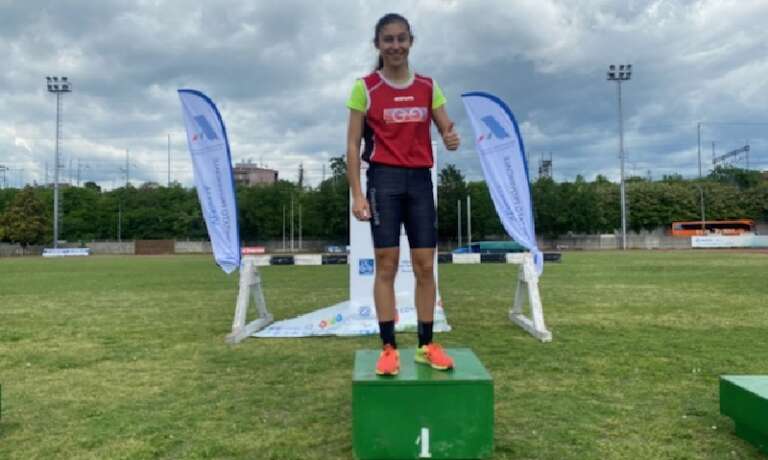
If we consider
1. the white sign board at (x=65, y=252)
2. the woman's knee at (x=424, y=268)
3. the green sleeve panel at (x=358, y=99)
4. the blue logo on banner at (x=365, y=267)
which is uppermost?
the green sleeve panel at (x=358, y=99)

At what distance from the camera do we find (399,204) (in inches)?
152

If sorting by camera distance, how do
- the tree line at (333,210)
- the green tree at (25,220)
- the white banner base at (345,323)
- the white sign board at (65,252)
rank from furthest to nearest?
the green tree at (25,220) < the tree line at (333,210) < the white sign board at (65,252) < the white banner base at (345,323)

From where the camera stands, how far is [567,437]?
3770 mm

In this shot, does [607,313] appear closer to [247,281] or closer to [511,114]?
[511,114]

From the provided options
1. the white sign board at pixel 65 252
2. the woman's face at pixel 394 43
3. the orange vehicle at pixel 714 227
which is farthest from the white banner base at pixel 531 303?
the orange vehicle at pixel 714 227

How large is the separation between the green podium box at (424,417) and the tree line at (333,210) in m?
59.9

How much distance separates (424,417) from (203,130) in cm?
611

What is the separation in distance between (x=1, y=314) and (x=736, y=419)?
11915 mm

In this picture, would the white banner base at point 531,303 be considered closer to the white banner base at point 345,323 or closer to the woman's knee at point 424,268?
the white banner base at point 345,323

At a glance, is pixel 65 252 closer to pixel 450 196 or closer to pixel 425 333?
pixel 450 196

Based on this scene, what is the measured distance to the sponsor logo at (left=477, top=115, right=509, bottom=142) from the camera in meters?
7.97

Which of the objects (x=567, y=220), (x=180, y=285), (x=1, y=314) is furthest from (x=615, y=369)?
(x=567, y=220)

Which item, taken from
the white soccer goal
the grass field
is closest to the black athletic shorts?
the grass field

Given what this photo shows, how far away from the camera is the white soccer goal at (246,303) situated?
769 cm
